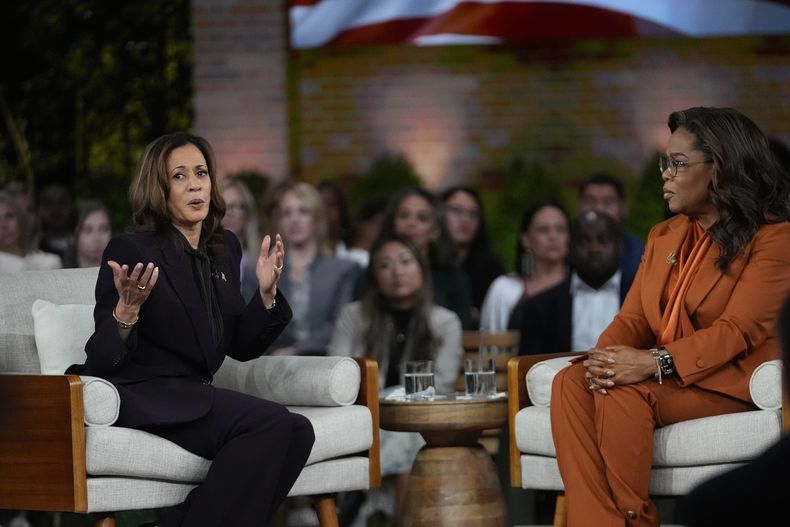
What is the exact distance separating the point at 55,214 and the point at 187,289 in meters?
4.39

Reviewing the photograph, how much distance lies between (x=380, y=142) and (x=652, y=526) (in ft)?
22.1

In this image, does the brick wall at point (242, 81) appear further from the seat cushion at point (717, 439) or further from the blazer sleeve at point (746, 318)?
the seat cushion at point (717, 439)

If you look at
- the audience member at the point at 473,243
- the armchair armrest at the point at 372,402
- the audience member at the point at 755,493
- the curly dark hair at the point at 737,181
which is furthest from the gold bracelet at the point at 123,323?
the audience member at the point at 473,243

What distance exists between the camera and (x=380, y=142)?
34.2 ft

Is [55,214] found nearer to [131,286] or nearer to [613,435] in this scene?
[131,286]

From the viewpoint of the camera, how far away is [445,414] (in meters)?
4.54

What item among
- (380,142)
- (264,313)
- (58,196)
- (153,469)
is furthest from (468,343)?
(380,142)

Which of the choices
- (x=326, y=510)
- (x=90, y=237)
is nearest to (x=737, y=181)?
(x=326, y=510)

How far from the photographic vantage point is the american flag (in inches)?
397

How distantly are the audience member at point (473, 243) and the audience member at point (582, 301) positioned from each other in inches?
34.8

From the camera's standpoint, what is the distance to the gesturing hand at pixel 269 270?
13.9ft

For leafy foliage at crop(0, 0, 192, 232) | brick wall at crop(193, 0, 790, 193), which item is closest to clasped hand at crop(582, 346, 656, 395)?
brick wall at crop(193, 0, 790, 193)

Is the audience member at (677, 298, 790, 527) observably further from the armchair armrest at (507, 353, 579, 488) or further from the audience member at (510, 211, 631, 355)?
the audience member at (510, 211, 631, 355)

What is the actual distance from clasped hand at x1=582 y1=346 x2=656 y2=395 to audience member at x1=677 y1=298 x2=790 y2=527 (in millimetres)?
2092
